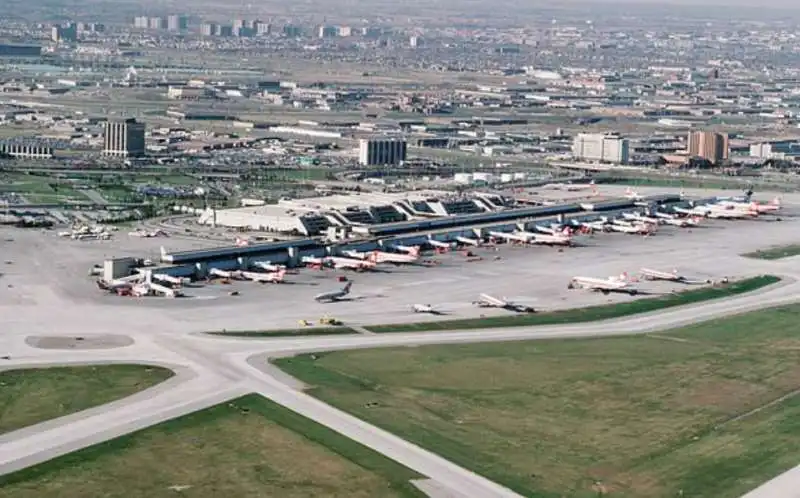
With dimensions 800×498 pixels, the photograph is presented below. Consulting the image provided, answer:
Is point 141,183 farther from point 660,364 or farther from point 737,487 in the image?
point 737,487

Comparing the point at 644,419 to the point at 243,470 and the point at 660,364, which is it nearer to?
the point at 660,364

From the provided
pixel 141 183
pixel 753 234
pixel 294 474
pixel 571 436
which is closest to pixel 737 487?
pixel 571 436

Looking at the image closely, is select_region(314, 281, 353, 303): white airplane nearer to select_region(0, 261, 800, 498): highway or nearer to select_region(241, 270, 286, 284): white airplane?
select_region(241, 270, 286, 284): white airplane

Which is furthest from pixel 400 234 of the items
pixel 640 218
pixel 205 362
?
pixel 205 362

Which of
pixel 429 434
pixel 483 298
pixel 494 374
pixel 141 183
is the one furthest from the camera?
pixel 141 183

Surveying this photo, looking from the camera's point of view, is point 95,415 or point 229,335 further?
point 229,335

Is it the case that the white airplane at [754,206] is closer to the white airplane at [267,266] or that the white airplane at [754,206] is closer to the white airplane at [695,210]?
the white airplane at [695,210]

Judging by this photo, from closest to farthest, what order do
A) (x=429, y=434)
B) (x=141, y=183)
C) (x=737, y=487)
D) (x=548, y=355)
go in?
(x=737, y=487) < (x=429, y=434) < (x=548, y=355) < (x=141, y=183)
